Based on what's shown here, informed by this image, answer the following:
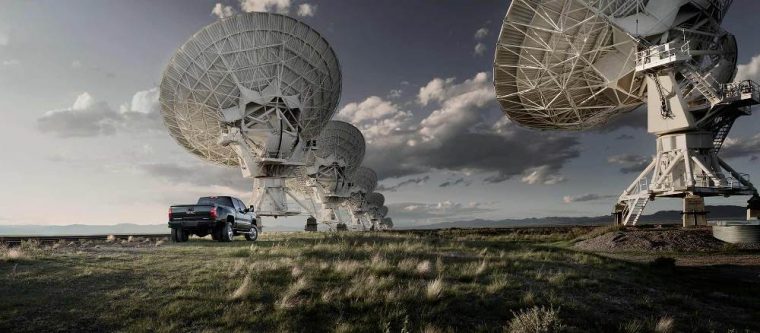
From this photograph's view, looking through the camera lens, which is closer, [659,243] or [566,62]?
[659,243]

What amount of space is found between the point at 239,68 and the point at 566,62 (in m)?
23.3

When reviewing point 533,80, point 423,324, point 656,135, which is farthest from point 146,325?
point 656,135

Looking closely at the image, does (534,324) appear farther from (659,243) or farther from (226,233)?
(659,243)

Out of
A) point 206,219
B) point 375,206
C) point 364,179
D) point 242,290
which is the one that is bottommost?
point 242,290

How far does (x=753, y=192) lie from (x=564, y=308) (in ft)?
105

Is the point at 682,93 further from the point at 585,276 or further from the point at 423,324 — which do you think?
the point at 423,324

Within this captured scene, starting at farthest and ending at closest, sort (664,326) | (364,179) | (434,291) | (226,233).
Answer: (364,179) < (226,233) < (434,291) < (664,326)

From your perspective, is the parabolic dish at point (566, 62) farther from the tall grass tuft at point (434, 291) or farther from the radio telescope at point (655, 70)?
the tall grass tuft at point (434, 291)

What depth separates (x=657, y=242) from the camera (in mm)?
23031

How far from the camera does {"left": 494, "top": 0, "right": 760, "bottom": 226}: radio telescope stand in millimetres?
29938

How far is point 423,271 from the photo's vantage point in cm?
1137

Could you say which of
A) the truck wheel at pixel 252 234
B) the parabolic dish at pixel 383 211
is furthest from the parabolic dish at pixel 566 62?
the parabolic dish at pixel 383 211

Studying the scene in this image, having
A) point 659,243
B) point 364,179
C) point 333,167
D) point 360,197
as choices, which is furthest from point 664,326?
point 364,179

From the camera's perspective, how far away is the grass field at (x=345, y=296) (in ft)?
24.1
